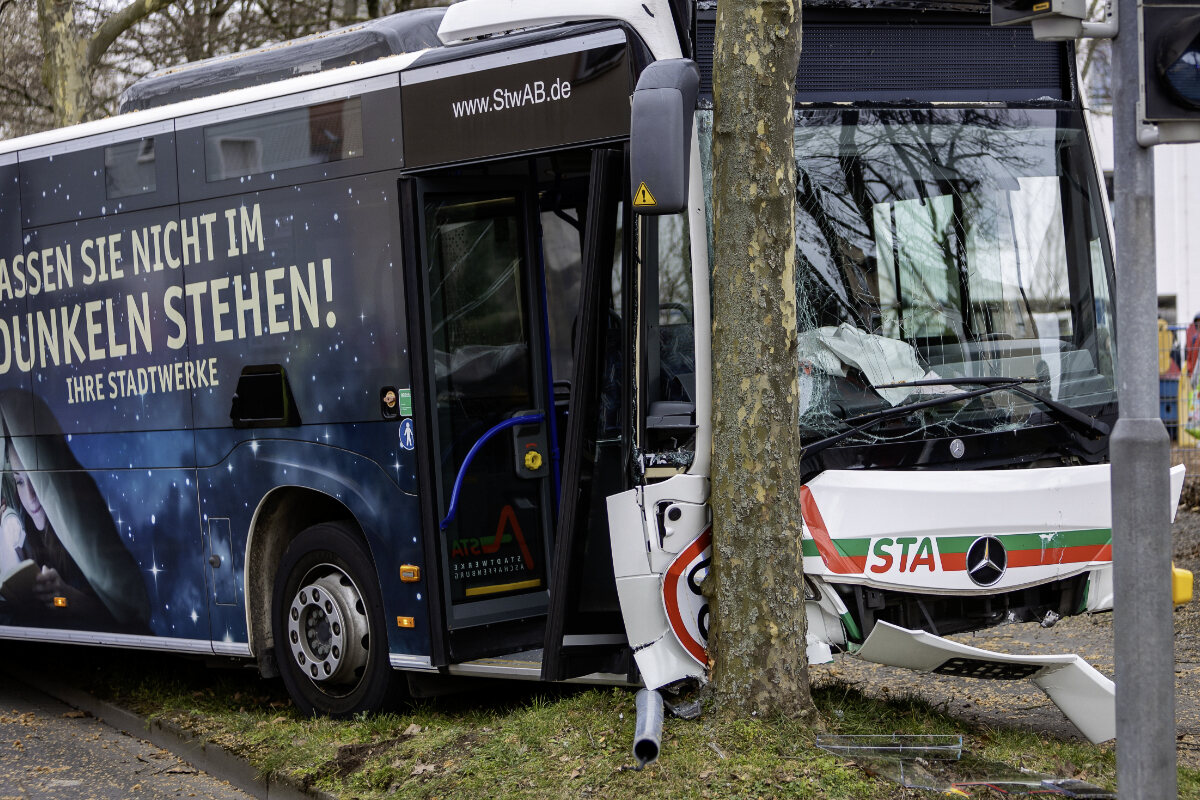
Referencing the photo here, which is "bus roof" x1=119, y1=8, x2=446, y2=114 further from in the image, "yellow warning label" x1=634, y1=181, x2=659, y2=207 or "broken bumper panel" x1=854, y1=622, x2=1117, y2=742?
"broken bumper panel" x1=854, y1=622, x2=1117, y2=742

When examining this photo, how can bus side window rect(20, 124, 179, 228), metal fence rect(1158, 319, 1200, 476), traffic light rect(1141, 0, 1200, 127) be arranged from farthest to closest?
1. metal fence rect(1158, 319, 1200, 476)
2. bus side window rect(20, 124, 179, 228)
3. traffic light rect(1141, 0, 1200, 127)

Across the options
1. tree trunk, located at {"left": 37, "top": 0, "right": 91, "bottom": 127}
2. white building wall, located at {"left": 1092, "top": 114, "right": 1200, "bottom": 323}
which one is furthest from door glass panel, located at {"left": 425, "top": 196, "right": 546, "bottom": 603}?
white building wall, located at {"left": 1092, "top": 114, "right": 1200, "bottom": 323}

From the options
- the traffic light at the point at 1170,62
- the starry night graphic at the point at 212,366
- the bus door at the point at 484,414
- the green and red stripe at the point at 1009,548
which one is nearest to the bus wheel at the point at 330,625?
the starry night graphic at the point at 212,366

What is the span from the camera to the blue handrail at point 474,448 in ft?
22.3

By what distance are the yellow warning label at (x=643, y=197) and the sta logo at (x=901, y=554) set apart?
160 cm

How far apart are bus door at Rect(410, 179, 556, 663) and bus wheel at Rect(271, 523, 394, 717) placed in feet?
1.66

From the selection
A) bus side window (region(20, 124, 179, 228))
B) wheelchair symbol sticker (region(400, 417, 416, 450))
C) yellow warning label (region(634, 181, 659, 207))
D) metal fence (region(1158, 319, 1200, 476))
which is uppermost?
bus side window (region(20, 124, 179, 228))

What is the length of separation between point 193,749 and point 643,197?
150 inches

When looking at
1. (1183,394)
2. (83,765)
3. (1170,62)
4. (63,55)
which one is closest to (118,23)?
(63,55)

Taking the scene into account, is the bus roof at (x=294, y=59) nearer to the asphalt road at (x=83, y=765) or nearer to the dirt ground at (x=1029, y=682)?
the asphalt road at (x=83, y=765)

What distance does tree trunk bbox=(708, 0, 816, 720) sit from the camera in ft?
18.3

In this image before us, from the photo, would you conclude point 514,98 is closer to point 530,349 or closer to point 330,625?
point 530,349

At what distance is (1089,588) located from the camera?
20.0 ft

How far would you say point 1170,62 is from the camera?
4.41 metres
